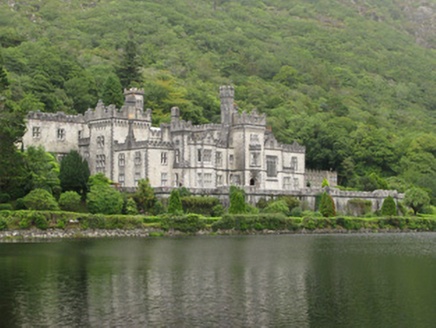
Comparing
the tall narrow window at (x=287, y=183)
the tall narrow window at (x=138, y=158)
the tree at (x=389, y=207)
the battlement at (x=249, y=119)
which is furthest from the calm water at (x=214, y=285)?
the tall narrow window at (x=287, y=183)

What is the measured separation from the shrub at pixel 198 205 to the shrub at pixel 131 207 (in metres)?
5.93

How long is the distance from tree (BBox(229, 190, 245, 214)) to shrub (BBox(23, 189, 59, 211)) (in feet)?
61.8

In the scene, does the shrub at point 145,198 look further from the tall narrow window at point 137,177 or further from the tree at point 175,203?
the tall narrow window at point 137,177

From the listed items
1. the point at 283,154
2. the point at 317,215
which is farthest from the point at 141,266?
the point at 283,154

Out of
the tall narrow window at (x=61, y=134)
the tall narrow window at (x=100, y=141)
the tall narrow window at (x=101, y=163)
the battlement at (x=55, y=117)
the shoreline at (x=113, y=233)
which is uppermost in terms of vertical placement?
the battlement at (x=55, y=117)

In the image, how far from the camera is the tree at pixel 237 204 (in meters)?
92.6

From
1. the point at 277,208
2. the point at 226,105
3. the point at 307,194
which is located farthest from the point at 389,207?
the point at 226,105

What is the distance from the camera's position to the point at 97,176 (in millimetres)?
94188

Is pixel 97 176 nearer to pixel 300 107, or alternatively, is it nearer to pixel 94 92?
pixel 94 92

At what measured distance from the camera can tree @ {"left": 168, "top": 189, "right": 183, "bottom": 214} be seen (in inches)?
3489

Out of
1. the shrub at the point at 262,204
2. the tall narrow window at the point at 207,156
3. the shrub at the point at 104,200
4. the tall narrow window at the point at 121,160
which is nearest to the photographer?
the shrub at the point at 104,200

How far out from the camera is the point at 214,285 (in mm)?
46562

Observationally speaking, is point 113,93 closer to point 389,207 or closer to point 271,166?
point 271,166

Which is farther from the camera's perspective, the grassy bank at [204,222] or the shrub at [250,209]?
the shrub at [250,209]
